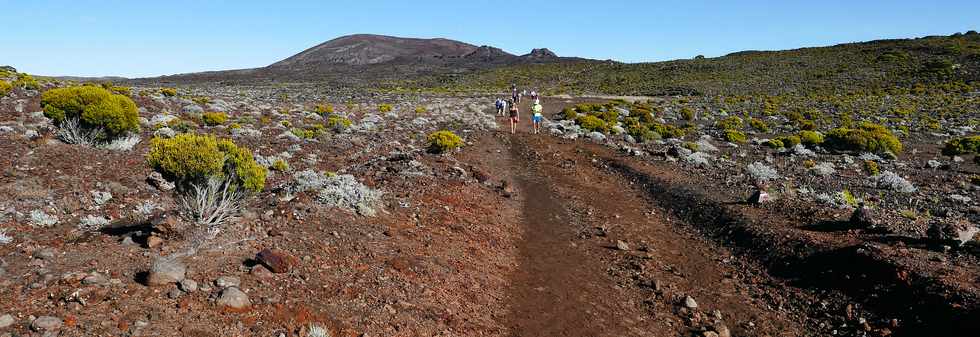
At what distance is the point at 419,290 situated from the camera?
23.8 ft

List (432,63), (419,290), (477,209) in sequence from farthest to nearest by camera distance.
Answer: (432,63)
(477,209)
(419,290)

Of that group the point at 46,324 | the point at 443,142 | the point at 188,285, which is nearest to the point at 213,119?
the point at 443,142

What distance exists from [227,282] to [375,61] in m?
139

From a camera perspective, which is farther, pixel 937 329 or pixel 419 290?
pixel 419 290

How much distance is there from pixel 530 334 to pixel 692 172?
1193 cm

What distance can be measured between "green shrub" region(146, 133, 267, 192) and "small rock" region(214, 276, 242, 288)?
233cm

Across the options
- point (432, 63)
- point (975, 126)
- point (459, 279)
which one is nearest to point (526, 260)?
point (459, 279)

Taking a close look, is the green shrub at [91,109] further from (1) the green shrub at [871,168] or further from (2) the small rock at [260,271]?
(1) the green shrub at [871,168]

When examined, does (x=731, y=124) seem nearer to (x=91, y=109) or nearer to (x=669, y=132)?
(x=669, y=132)

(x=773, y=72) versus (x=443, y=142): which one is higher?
(x=773, y=72)

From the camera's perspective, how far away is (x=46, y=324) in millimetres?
4848

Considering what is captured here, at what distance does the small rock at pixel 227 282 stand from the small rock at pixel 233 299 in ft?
0.64

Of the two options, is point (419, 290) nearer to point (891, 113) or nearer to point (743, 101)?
point (891, 113)

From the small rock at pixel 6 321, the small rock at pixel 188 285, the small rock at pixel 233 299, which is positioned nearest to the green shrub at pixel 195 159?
the small rock at pixel 188 285
